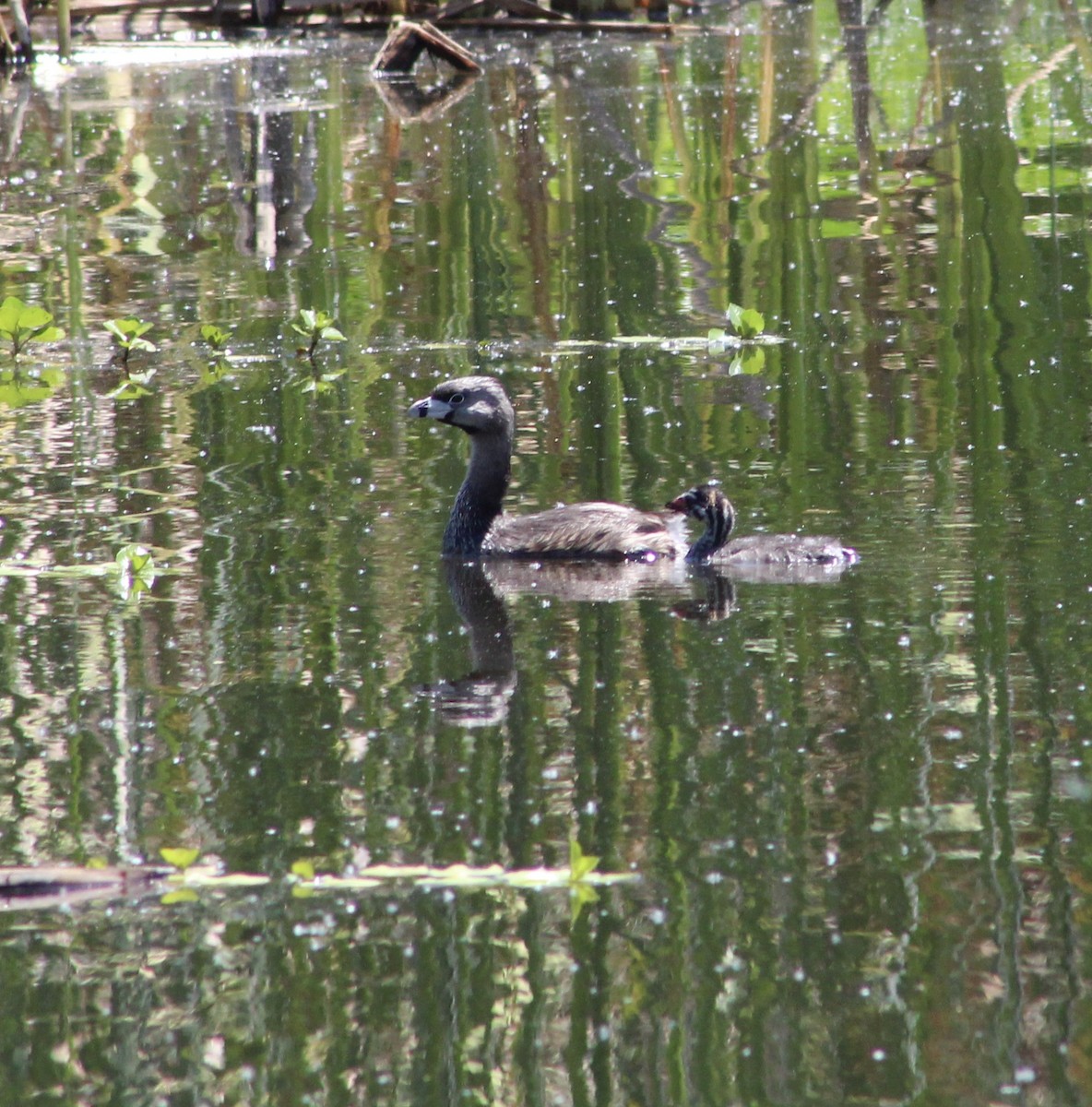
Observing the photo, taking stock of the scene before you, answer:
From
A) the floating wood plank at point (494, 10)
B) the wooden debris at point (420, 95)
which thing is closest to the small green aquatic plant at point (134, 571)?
the wooden debris at point (420, 95)

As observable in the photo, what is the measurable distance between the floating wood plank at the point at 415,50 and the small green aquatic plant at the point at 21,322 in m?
12.6

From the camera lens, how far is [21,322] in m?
10.4

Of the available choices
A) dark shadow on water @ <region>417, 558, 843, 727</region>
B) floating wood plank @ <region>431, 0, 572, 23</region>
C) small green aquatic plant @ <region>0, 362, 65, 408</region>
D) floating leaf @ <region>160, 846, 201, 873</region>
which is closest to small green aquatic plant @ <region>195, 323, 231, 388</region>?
small green aquatic plant @ <region>0, 362, 65, 408</region>

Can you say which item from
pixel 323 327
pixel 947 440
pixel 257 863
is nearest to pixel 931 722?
pixel 257 863

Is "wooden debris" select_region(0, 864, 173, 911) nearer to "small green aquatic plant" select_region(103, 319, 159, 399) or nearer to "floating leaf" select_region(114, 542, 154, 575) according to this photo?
"floating leaf" select_region(114, 542, 154, 575)

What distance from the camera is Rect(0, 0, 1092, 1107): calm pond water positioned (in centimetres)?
393

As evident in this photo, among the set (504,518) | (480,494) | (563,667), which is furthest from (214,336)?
(563,667)

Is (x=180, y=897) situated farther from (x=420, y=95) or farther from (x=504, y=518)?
(x=420, y=95)

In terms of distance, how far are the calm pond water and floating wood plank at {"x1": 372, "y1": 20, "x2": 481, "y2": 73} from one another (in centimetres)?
850

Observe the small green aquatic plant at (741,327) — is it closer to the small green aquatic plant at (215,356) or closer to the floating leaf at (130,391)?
the small green aquatic plant at (215,356)

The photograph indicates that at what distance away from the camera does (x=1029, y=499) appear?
7.30 m

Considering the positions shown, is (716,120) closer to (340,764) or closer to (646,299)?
(646,299)

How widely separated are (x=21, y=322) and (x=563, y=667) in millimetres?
5462

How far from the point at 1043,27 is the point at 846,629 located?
65.4 ft
